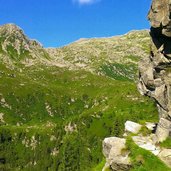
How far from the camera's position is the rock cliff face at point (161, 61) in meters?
51.6

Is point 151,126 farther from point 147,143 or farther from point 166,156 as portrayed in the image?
point 166,156

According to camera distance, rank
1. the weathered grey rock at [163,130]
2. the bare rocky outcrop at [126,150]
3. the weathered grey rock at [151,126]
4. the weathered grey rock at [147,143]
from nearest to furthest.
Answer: the bare rocky outcrop at [126,150] < the weathered grey rock at [147,143] < the weathered grey rock at [163,130] < the weathered grey rock at [151,126]

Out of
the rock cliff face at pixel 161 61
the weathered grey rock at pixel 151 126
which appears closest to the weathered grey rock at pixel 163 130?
the rock cliff face at pixel 161 61

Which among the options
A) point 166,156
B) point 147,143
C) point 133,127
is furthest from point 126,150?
point 133,127

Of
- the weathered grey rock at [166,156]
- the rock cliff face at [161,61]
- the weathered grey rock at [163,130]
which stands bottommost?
the weathered grey rock at [166,156]

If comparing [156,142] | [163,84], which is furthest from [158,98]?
[156,142]

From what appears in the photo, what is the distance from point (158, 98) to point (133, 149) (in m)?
10.4

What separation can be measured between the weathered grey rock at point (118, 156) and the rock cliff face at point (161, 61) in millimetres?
5644

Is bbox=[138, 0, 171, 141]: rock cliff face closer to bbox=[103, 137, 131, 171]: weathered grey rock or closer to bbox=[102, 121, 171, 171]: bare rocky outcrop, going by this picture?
bbox=[102, 121, 171, 171]: bare rocky outcrop

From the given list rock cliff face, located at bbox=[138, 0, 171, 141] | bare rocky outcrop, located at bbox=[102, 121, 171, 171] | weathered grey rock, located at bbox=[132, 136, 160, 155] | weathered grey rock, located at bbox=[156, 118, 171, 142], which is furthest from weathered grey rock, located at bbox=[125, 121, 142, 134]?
weathered grey rock, located at bbox=[156, 118, 171, 142]

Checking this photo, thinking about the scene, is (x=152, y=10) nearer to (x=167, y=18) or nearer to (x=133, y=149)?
(x=167, y=18)

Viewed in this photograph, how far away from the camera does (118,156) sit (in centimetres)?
5231

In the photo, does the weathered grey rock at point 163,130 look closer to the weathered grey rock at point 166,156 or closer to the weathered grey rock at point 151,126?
the weathered grey rock at point 166,156

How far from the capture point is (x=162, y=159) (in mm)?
48406
